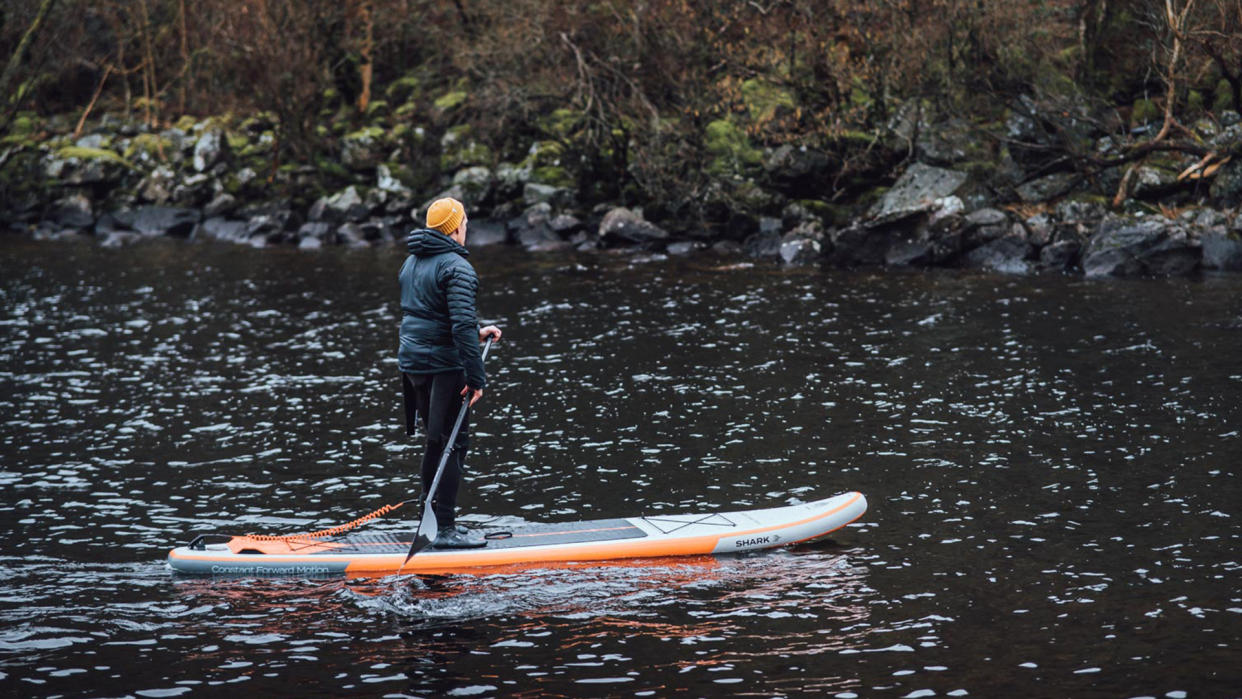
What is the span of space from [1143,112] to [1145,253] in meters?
6.48

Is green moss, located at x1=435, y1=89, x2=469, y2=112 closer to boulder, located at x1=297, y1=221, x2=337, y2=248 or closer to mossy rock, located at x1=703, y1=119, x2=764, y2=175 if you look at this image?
boulder, located at x1=297, y1=221, x2=337, y2=248

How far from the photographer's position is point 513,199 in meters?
35.9

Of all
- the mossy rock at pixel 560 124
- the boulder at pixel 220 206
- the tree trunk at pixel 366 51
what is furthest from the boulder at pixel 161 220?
the mossy rock at pixel 560 124

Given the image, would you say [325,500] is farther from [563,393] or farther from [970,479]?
[970,479]

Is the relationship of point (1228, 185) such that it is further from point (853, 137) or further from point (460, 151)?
point (460, 151)

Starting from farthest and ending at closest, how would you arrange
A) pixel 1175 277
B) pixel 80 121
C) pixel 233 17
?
pixel 80 121, pixel 233 17, pixel 1175 277

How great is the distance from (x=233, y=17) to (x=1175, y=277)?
29.8m

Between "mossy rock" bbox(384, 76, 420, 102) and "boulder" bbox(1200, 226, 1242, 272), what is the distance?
27.0 m

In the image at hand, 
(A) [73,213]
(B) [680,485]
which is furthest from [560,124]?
(B) [680,485]

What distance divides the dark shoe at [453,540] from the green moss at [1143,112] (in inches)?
956

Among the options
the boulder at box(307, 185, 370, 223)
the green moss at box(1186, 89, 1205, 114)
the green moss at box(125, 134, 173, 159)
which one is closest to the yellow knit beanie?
the green moss at box(1186, 89, 1205, 114)

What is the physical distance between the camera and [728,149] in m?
32.8

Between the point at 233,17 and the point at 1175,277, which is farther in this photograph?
the point at 233,17

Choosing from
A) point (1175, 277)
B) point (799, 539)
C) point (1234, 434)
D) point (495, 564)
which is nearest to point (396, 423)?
point (495, 564)
